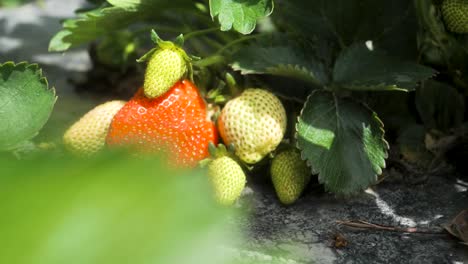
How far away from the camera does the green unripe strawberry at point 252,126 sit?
3.52 ft

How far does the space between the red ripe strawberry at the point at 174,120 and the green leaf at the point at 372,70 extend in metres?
0.24

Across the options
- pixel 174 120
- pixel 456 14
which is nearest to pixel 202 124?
pixel 174 120

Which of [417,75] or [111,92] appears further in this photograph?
[111,92]

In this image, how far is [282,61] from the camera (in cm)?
110

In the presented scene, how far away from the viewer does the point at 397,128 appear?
1238 mm

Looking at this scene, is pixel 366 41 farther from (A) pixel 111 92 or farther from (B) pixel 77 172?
(B) pixel 77 172

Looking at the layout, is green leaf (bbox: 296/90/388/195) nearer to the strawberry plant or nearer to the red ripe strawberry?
the strawberry plant

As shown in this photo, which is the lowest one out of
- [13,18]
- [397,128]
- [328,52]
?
[13,18]

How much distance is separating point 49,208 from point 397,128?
1.15m

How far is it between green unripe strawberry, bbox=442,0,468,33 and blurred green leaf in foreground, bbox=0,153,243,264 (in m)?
1.02

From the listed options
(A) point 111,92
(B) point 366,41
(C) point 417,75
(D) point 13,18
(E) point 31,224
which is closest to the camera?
(E) point 31,224

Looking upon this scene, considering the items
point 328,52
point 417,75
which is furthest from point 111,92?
point 417,75

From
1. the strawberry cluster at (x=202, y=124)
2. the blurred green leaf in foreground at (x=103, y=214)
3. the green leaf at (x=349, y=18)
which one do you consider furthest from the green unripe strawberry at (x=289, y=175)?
the blurred green leaf in foreground at (x=103, y=214)

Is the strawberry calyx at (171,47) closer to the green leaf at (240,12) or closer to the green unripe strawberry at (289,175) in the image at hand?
the green leaf at (240,12)
